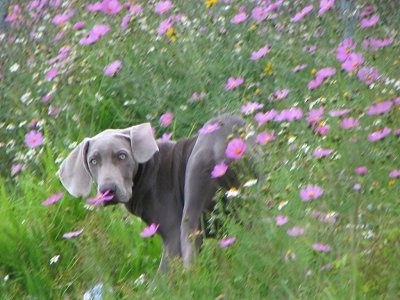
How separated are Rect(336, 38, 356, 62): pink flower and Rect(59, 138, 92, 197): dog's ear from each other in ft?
4.04

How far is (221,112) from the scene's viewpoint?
7184mm

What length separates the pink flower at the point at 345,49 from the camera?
6.39 m

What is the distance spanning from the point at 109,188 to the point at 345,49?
1.34 metres

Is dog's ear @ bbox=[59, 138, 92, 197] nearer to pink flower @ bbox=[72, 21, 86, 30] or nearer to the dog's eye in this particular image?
the dog's eye

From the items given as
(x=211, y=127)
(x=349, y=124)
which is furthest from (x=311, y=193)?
(x=211, y=127)

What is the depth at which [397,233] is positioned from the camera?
188 inches

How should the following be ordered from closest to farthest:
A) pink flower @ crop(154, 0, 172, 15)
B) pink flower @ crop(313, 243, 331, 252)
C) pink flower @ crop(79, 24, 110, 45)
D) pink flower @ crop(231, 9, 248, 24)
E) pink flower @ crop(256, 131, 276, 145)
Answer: pink flower @ crop(313, 243, 331, 252), pink flower @ crop(256, 131, 276, 145), pink flower @ crop(231, 9, 248, 24), pink flower @ crop(79, 24, 110, 45), pink flower @ crop(154, 0, 172, 15)

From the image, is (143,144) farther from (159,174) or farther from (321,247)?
(321,247)

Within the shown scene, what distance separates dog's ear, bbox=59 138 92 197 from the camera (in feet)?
20.6

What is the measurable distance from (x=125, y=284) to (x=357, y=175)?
1297 millimetres

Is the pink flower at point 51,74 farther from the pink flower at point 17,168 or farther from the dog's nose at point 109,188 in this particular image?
the dog's nose at point 109,188

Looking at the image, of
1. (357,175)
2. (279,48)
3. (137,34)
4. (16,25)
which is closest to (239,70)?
(279,48)

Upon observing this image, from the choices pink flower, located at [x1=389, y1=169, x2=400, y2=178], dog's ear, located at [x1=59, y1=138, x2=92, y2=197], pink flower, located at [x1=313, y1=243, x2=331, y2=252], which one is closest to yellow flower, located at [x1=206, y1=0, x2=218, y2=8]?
dog's ear, located at [x1=59, y1=138, x2=92, y2=197]

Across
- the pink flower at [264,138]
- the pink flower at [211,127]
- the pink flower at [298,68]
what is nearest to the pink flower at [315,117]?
the pink flower at [264,138]
